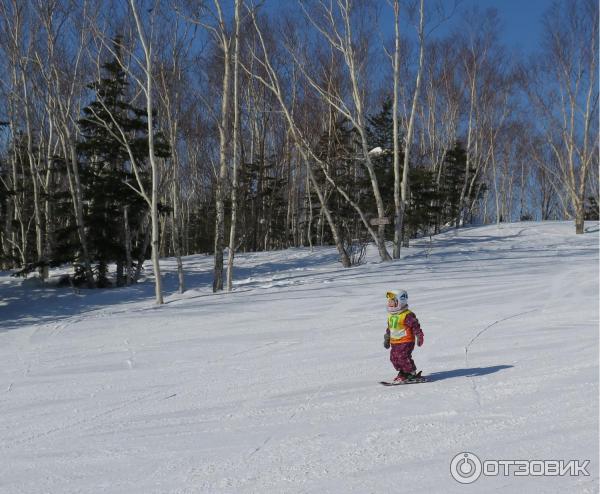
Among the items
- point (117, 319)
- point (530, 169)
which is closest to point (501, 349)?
point (117, 319)

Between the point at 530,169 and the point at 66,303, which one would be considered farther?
the point at 530,169

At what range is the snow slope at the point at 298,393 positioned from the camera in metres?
3.87

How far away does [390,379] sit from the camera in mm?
6273

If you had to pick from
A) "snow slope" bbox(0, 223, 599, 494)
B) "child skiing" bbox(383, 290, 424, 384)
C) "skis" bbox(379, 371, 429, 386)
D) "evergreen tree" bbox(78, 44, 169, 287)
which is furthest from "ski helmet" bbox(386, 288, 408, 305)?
"evergreen tree" bbox(78, 44, 169, 287)

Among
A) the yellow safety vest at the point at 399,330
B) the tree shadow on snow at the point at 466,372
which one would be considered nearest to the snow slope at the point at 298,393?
the tree shadow on snow at the point at 466,372

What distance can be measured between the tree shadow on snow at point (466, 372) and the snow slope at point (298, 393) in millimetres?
22

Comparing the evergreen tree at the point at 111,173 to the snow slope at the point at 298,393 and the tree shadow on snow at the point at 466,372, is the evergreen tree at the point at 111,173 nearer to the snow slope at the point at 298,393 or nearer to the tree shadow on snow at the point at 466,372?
the snow slope at the point at 298,393

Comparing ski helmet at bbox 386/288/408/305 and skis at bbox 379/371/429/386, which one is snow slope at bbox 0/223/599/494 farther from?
ski helmet at bbox 386/288/408/305

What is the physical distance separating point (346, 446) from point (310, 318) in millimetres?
6251

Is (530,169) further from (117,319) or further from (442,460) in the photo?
(442,460)

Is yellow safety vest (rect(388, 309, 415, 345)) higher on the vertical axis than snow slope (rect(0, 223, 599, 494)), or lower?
higher

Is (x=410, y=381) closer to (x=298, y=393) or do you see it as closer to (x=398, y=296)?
(x=398, y=296)

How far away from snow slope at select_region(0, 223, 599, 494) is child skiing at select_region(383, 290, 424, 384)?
21 centimetres

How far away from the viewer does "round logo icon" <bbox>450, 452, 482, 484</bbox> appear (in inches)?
142
